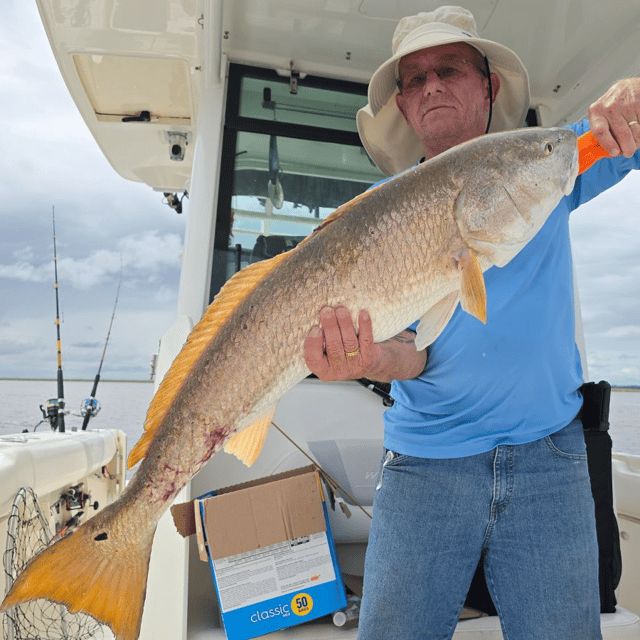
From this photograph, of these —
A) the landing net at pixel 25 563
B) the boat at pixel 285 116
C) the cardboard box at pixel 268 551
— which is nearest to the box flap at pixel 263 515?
the cardboard box at pixel 268 551

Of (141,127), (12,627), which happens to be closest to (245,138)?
(141,127)

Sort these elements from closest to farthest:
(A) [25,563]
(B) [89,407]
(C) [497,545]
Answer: (C) [497,545], (A) [25,563], (B) [89,407]

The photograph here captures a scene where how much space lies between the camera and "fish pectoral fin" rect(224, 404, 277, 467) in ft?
4.70

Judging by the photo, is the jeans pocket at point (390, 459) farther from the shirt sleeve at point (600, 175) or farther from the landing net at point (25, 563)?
the landing net at point (25, 563)

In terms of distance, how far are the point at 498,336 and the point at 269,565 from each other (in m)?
1.42

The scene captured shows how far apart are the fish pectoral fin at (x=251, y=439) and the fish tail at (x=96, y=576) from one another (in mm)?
283

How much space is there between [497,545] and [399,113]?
171 cm

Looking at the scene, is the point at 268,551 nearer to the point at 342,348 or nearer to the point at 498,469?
the point at 498,469

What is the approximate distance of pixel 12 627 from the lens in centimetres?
244

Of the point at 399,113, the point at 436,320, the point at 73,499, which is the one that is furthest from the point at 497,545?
the point at 73,499

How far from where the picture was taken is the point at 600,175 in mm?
1768

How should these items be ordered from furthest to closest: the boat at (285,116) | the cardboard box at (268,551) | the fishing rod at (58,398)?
1. the fishing rod at (58,398)
2. the boat at (285,116)
3. the cardboard box at (268,551)

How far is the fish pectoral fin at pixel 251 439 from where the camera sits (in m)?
1.43

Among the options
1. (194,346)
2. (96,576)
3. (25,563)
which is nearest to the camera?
(96,576)
